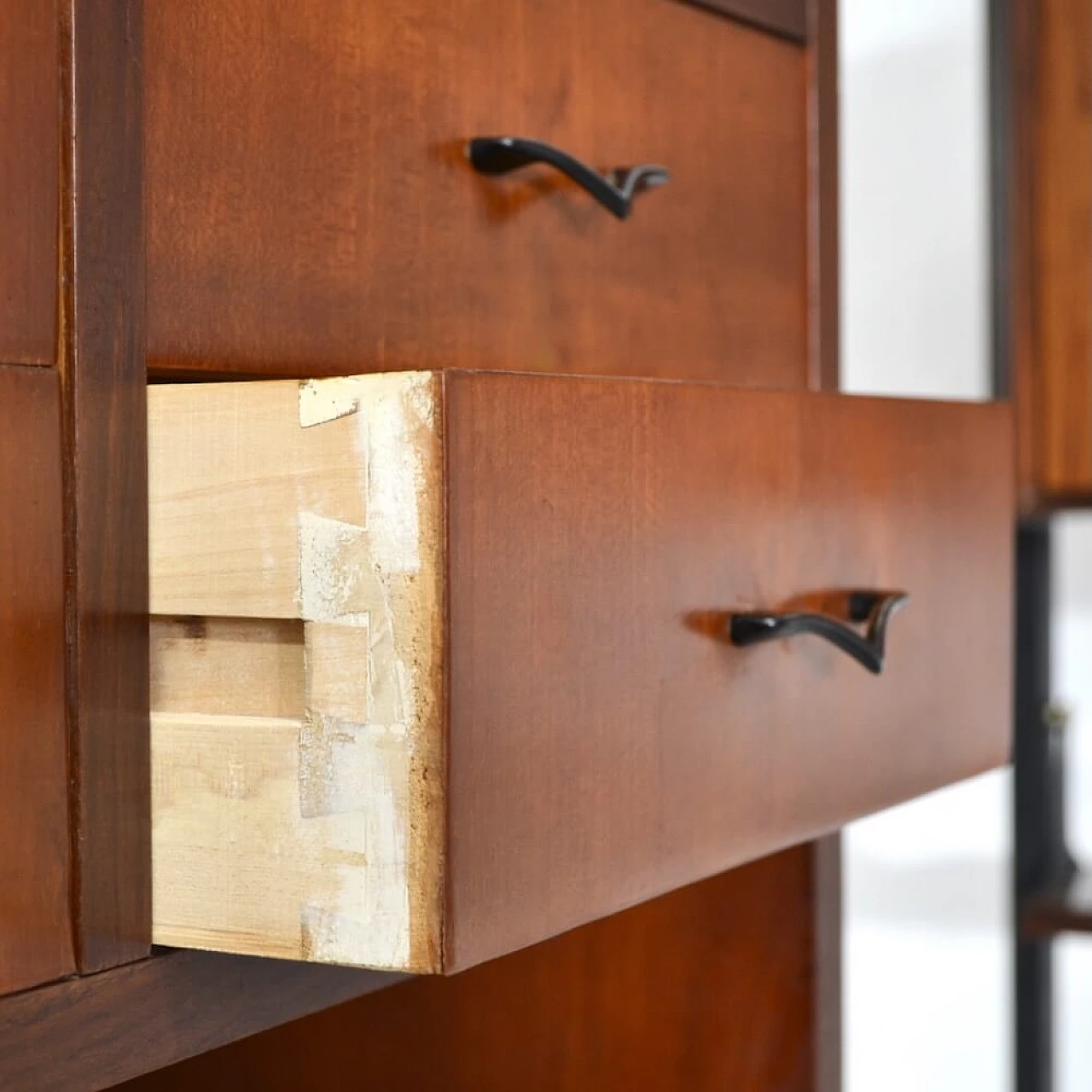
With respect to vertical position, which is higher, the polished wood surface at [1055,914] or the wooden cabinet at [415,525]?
the wooden cabinet at [415,525]

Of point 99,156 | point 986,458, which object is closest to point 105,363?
point 99,156

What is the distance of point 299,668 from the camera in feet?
1.53

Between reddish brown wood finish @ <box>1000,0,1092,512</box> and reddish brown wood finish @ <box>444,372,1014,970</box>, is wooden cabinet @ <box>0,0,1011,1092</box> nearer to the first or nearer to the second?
reddish brown wood finish @ <box>444,372,1014,970</box>

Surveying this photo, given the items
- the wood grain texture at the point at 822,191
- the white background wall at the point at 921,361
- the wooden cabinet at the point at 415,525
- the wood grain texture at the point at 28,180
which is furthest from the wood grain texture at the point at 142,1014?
the white background wall at the point at 921,361

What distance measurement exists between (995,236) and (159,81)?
1115mm

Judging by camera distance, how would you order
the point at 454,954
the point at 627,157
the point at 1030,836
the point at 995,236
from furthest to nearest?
the point at 1030,836, the point at 995,236, the point at 627,157, the point at 454,954

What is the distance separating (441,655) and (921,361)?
943mm

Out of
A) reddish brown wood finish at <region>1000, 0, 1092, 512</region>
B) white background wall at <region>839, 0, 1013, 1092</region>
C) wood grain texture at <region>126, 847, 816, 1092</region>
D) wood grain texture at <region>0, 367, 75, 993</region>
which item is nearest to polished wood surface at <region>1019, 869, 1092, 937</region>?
white background wall at <region>839, 0, 1013, 1092</region>

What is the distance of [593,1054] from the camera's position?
87 cm

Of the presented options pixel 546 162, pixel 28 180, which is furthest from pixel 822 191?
pixel 28 180

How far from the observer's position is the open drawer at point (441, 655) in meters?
0.43

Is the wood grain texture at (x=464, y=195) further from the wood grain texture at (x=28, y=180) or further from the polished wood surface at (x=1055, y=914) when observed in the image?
the polished wood surface at (x=1055, y=914)

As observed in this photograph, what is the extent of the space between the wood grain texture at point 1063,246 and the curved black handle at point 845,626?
845 mm

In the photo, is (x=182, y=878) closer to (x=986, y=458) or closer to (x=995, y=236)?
(x=986, y=458)
